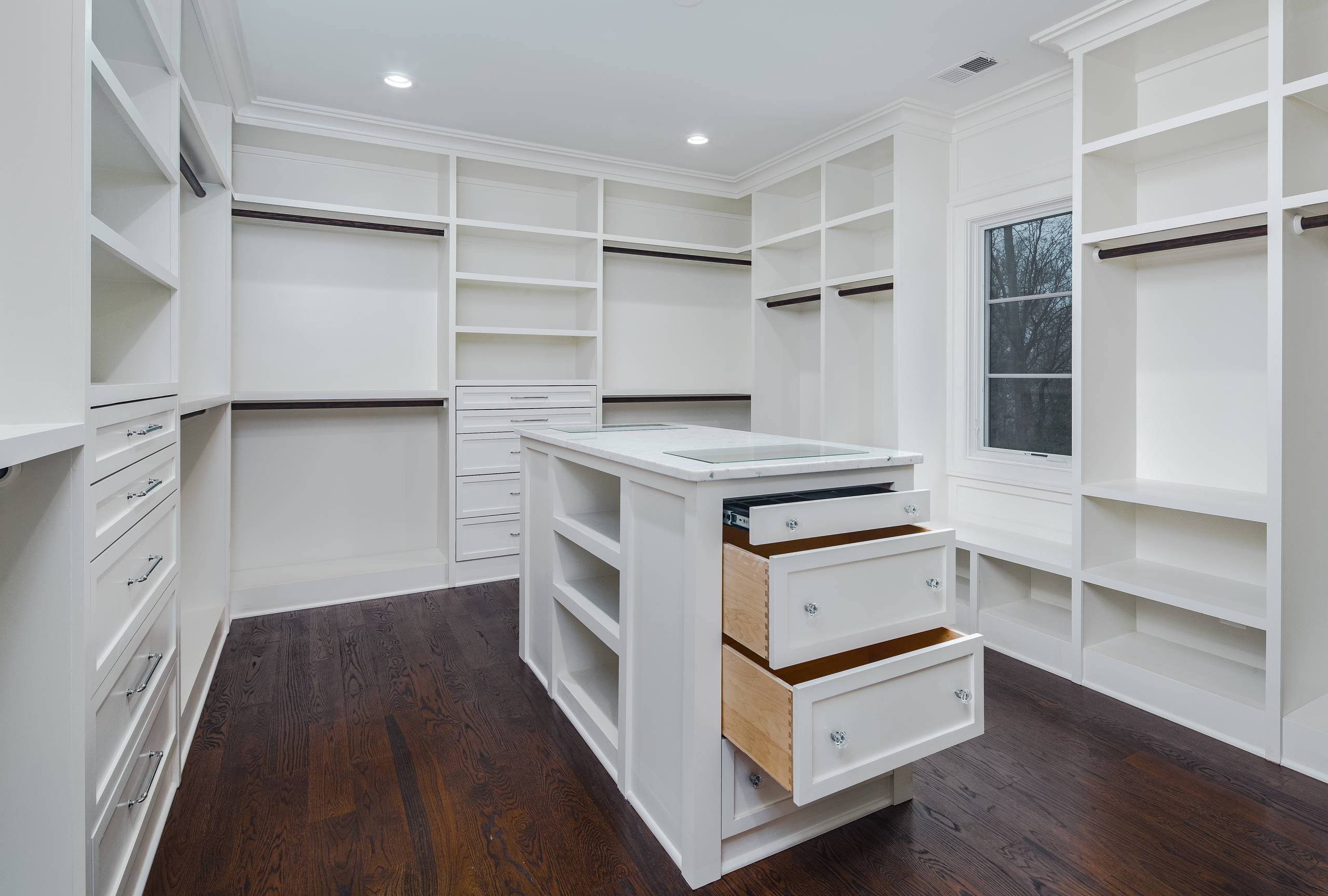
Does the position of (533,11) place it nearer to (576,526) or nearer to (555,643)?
(576,526)

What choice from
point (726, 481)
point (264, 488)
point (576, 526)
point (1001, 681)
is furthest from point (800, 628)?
point (264, 488)

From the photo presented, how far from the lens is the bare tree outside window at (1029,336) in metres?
3.13

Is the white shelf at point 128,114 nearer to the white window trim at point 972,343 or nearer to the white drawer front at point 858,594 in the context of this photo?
the white drawer front at point 858,594

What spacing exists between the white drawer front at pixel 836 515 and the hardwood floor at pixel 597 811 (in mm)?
785

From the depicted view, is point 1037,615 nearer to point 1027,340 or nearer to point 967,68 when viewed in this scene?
point 1027,340

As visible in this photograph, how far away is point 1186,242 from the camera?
2361 millimetres

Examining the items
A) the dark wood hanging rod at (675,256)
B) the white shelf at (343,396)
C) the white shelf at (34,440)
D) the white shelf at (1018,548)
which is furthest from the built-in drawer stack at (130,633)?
the dark wood hanging rod at (675,256)

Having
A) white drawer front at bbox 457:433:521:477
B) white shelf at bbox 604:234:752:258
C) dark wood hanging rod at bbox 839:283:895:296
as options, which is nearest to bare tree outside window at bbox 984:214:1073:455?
dark wood hanging rod at bbox 839:283:895:296

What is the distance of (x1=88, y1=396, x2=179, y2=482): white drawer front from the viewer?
50.9 inches

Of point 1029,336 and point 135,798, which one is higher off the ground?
point 1029,336

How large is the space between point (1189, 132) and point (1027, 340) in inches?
42.0

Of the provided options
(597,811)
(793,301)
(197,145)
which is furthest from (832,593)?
(793,301)

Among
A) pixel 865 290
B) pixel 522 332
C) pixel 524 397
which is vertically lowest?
pixel 524 397

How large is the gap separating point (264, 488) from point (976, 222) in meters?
3.99
